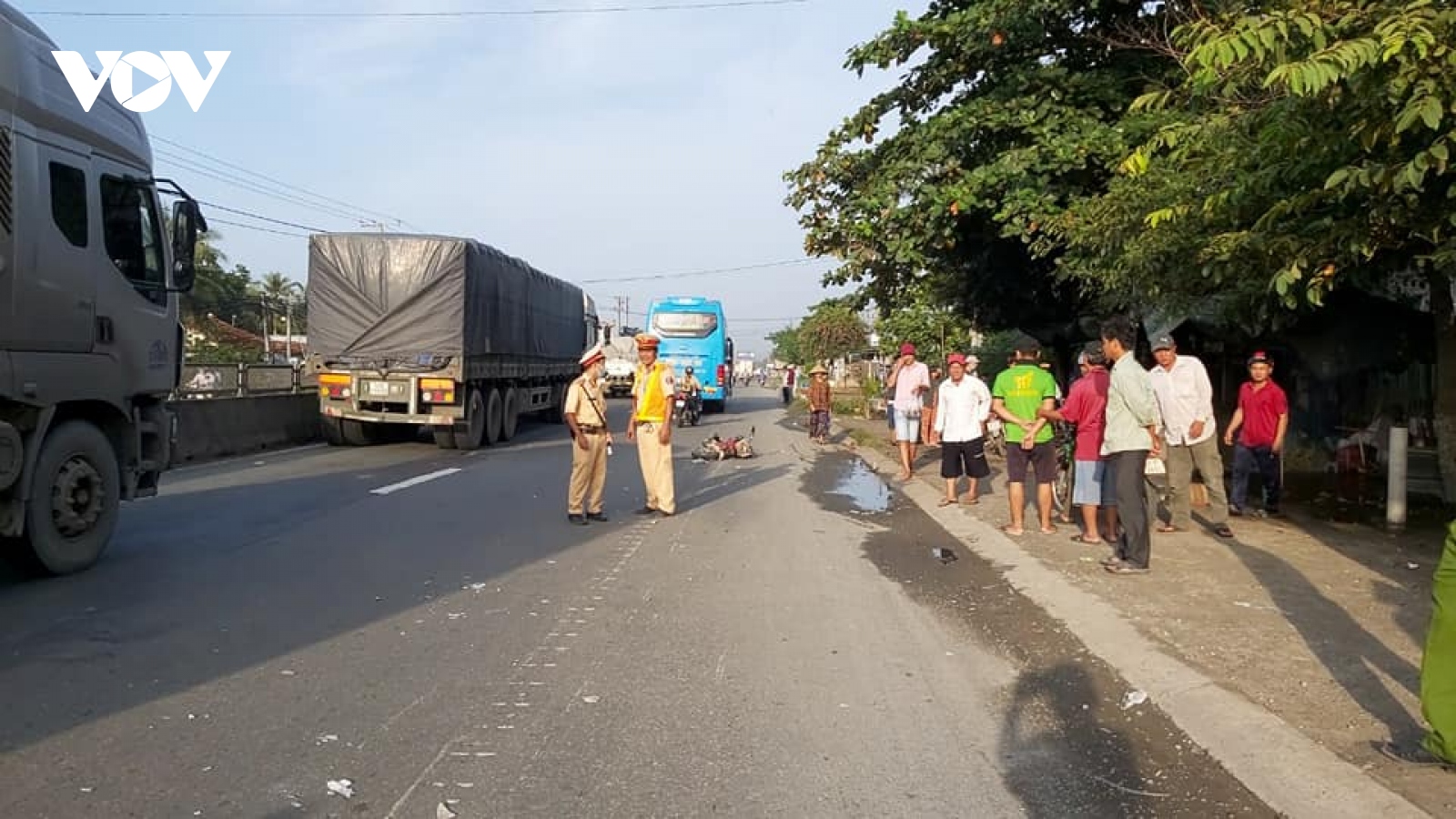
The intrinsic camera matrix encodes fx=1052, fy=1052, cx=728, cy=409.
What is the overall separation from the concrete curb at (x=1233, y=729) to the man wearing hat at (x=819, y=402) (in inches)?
559

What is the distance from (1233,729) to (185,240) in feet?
25.5

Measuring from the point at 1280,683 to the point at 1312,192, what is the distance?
3300 millimetres

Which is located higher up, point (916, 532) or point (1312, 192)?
point (1312, 192)

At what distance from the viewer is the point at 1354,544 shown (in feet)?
29.7

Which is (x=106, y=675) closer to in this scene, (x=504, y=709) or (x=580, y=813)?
(x=504, y=709)

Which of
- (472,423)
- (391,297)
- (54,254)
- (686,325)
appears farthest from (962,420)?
(686,325)

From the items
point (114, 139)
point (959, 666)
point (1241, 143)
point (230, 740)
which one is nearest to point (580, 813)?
point (230, 740)

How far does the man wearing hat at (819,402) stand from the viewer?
2169cm

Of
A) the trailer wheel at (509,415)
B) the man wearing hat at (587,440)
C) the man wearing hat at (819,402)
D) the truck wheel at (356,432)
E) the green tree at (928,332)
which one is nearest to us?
the man wearing hat at (587,440)

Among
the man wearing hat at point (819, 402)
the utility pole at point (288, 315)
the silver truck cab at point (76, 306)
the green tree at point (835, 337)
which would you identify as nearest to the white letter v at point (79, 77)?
the silver truck cab at point (76, 306)

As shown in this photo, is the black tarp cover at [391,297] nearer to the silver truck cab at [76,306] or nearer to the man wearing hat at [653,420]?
the man wearing hat at [653,420]

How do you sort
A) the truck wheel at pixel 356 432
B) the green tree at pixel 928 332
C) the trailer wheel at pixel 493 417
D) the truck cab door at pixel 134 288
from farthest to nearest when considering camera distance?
the green tree at pixel 928 332 < the trailer wheel at pixel 493 417 < the truck wheel at pixel 356 432 < the truck cab door at pixel 134 288

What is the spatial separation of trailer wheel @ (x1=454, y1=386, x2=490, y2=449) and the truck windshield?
14166 mm

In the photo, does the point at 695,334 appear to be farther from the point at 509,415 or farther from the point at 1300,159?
the point at 1300,159
